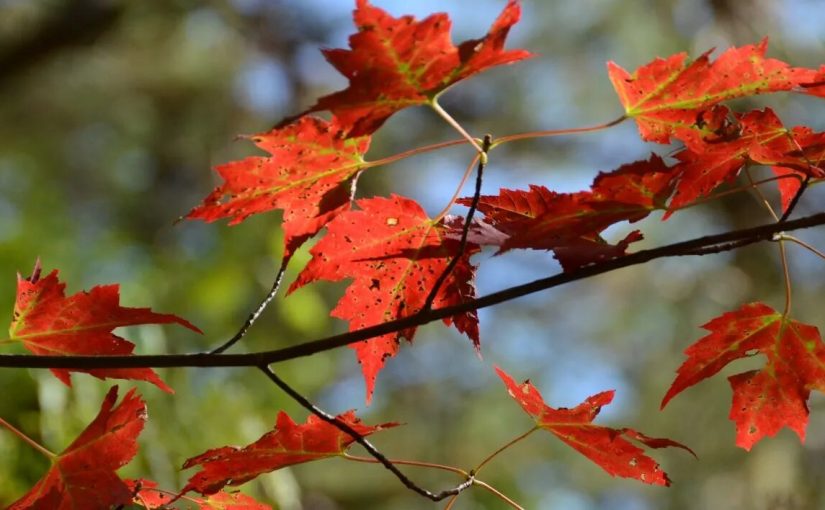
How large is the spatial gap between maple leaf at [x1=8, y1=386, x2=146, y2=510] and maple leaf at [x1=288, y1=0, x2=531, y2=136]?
20 centimetres

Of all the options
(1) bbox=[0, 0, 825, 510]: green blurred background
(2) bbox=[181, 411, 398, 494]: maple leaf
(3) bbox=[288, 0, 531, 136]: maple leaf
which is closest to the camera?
(3) bbox=[288, 0, 531, 136]: maple leaf

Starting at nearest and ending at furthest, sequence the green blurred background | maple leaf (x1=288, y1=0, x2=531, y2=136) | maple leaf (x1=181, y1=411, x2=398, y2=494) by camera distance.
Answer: maple leaf (x1=288, y1=0, x2=531, y2=136)
maple leaf (x1=181, y1=411, x2=398, y2=494)
the green blurred background

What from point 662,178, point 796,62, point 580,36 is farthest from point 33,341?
point 580,36

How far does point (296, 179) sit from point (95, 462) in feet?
0.62

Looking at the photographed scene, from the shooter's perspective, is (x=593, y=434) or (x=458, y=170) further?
(x=458, y=170)

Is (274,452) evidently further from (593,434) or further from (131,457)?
(593,434)

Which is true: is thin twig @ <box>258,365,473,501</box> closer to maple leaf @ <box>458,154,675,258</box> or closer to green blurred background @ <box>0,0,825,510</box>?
maple leaf @ <box>458,154,675,258</box>

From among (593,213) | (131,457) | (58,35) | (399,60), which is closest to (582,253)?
(593,213)

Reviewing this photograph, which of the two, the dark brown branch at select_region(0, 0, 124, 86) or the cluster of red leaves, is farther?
the dark brown branch at select_region(0, 0, 124, 86)

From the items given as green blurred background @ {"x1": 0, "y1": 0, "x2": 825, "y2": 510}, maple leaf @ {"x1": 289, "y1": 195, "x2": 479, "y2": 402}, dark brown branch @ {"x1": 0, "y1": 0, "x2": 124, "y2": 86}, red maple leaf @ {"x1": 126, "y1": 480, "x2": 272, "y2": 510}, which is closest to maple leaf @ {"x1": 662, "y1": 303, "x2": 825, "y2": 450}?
maple leaf @ {"x1": 289, "y1": 195, "x2": 479, "y2": 402}

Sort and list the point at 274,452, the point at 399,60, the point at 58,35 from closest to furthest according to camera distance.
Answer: the point at 399,60, the point at 274,452, the point at 58,35

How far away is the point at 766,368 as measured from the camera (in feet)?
1.88

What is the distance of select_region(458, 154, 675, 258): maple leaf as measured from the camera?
43cm

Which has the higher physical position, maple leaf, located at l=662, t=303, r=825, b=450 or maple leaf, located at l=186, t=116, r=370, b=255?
maple leaf, located at l=186, t=116, r=370, b=255
